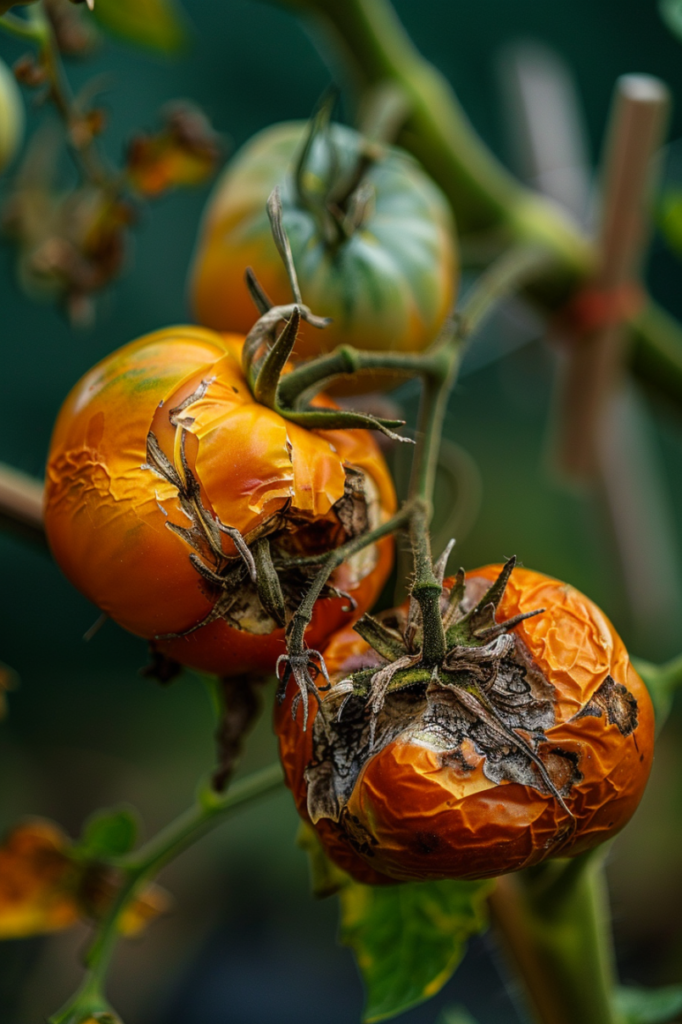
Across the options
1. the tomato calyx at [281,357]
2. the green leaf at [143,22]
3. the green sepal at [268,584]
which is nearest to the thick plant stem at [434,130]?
the green leaf at [143,22]

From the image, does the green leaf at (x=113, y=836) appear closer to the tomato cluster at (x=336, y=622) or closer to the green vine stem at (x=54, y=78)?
the tomato cluster at (x=336, y=622)

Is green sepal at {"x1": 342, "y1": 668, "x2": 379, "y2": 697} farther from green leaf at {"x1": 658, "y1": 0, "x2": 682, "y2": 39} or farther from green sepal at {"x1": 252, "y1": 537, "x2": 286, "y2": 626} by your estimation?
green leaf at {"x1": 658, "y1": 0, "x2": 682, "y2": 39}

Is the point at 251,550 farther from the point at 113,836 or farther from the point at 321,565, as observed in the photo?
the point at 113,836

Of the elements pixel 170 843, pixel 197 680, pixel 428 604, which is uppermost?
pixel 428 604

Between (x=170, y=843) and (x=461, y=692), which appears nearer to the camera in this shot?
(x=461, y=692)

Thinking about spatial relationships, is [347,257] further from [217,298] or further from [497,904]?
[497,904]

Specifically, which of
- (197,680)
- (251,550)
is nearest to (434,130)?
(251,550)

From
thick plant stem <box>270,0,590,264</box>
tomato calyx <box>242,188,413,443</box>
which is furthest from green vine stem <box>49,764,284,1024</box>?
thick plant stem <box>270,0,590,264</box>
